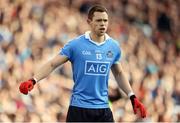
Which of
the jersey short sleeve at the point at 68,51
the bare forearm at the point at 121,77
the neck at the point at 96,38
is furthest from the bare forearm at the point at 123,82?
the jersey short sleeve at the point at 68,51

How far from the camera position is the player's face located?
8.04m

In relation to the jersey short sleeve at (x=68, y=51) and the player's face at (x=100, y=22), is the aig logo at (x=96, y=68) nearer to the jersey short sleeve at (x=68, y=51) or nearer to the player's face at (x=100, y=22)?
the jersey short sleeve at (x=68, y=51)

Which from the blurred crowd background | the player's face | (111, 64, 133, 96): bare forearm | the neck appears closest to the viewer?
the player's face

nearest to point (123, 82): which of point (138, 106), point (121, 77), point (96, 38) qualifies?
point (121, 77)

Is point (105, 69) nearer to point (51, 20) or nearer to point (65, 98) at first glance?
point (65, 98)

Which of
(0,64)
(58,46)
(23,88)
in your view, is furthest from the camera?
(58,46)

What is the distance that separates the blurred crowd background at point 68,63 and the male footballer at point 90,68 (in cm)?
418

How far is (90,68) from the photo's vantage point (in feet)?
26.5

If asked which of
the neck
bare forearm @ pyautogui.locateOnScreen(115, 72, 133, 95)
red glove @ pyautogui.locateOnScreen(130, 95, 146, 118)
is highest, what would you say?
the neck

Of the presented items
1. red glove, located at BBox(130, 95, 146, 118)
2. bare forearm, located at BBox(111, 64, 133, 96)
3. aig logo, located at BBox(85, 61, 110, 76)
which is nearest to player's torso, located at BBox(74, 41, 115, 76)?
aig logo, located at BBox(85, 61, 110, 76)

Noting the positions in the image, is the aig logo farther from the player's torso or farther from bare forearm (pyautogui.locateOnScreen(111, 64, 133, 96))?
bare forearm (pyautogui.locateOnScreen(111, 64, 133, 96))

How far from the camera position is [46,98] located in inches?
526

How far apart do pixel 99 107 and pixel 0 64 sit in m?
5.22

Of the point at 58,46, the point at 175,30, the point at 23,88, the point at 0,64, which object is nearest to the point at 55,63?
the point at 23,88
